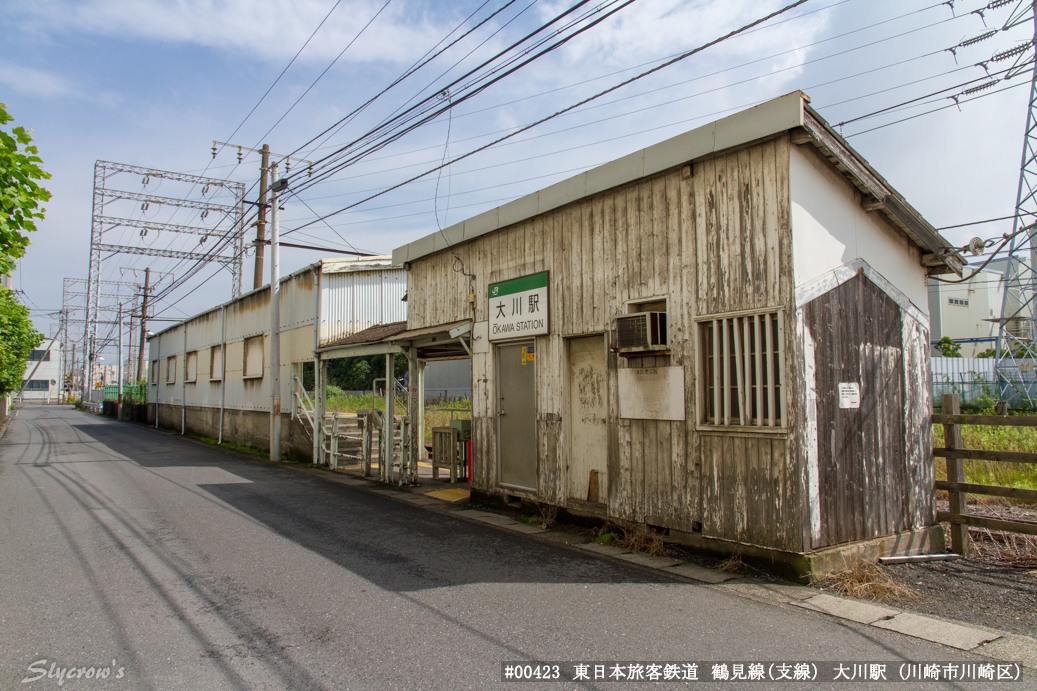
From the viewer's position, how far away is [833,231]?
6254 millimetres

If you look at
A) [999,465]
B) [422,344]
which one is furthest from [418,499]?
[999,465]

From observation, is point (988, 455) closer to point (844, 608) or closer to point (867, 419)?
point (867, 419)

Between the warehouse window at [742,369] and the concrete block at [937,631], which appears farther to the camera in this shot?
the warehouse window at [742,369]

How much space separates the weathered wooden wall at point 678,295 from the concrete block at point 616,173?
143 millimetres

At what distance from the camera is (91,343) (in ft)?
187

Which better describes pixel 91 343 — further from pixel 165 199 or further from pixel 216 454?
pixel 216 454

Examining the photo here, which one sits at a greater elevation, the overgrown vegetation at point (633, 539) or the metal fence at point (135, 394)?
the metal fence at point (135, 394)

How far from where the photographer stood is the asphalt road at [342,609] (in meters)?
3.96

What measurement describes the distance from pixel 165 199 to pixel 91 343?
1241 inches

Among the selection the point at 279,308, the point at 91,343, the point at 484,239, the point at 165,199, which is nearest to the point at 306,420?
the point at 279,308

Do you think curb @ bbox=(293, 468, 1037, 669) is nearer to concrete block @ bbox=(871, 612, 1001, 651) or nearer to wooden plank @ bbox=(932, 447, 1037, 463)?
concrete block @ bbox=(871, 612, 1001, 651)

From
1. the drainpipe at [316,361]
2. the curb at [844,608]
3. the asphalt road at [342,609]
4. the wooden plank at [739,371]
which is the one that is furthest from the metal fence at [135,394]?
the wooden plank at [739,371]

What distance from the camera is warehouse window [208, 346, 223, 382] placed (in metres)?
24.2

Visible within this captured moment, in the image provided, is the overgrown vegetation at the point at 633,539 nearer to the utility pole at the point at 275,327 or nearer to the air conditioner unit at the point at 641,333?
the air conditioner unit at the point at 641,333
